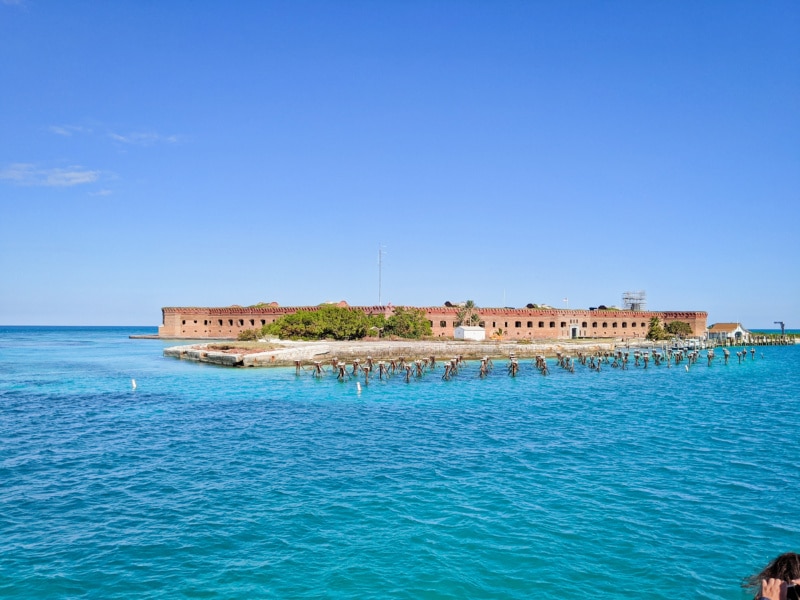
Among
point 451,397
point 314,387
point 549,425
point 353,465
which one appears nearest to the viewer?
point 353,465

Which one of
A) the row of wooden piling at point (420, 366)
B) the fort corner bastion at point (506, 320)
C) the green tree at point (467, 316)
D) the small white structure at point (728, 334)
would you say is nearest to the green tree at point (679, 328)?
the fort corner bastion at point (506, 320)

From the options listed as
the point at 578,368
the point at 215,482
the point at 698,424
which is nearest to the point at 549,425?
the point at 698,424

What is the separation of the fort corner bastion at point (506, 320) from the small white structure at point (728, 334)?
2.52 meters

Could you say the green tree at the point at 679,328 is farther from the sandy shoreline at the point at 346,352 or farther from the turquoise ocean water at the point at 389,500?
the turquoise ocean water at the point at 389,500

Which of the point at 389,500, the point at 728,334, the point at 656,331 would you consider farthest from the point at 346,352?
the point at 728,334

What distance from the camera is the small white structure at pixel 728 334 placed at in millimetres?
92781

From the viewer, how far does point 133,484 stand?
15.2 meters

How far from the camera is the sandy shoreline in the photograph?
164ft

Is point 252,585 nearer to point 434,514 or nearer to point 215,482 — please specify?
point 434,514

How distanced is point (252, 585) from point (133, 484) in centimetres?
697

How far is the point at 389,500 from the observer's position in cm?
1399

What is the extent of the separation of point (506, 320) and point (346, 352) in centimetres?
3676

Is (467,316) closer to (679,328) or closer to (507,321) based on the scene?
(507,321)

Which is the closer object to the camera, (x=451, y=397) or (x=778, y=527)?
(x=778, y=527)
